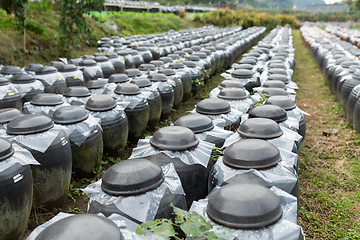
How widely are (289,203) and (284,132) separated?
1.49 metres

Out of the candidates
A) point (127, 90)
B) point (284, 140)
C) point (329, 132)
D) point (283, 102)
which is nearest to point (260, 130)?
point (284, 140)

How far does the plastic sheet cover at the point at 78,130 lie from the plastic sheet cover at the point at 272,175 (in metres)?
2.11

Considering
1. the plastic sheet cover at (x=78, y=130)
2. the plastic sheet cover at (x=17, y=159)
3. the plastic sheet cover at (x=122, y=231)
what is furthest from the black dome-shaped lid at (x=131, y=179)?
the plastic sheet cover at (x=78, y=130)

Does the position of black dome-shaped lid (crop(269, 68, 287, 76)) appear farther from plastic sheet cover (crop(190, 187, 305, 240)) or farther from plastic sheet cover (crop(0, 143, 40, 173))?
plastic sheet cover (crop(0, 143, 40, 173))

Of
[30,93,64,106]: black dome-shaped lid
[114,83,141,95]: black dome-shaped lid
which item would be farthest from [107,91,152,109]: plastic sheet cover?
[30,93,64,106]: black dome-shaped lid

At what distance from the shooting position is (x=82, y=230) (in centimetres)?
164

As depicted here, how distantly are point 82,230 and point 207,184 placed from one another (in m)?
1.76

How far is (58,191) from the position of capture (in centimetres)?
363

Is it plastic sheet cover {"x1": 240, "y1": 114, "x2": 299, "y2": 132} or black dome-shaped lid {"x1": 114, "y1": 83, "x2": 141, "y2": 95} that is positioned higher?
black dome-shaped lid {"x1": 114, "y1": 83, "x2": 141, "y2": 95}

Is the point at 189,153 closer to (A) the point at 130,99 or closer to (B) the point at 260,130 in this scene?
(B) the point at 260,130

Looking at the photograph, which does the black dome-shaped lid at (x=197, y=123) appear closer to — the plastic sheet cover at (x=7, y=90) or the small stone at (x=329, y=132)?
the plastic sheet cover at (x=7, y=90)

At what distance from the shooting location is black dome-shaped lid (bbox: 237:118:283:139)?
3.27 m

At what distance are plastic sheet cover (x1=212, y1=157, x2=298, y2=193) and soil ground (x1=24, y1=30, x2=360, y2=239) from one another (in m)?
1.20

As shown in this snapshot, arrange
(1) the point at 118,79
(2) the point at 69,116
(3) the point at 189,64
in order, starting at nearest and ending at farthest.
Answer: (2) the point at 69,116
(1) the point at 118,79
(3) the point at 189,64
